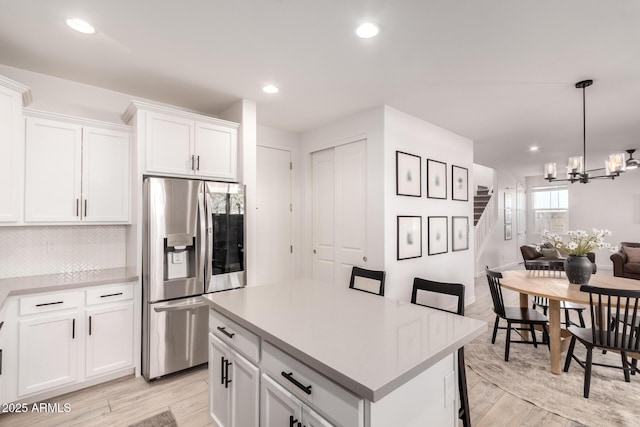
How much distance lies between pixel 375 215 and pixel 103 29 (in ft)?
9.24

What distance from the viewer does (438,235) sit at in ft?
13.8

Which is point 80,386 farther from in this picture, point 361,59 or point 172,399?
point 361,59

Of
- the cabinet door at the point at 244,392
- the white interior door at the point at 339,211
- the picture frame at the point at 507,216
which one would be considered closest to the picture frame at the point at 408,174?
the white interior door at the point at 339,211

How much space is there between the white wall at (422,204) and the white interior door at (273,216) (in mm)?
1571

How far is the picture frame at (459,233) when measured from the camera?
4.53m

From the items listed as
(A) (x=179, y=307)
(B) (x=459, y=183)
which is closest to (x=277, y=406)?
(A) (x=179, y=307)

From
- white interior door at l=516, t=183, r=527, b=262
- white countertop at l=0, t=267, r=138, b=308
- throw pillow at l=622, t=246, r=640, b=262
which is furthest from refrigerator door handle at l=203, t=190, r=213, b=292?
white interior door at l=516, t=183, r=527, b=262

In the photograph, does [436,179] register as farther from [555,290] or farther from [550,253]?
[550,253]

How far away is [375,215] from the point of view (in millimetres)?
3445

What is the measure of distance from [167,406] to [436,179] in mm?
3886

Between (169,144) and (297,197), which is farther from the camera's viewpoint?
(297,197)

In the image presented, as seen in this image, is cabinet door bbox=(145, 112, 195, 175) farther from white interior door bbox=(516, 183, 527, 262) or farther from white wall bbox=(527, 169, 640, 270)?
white wall bbox=(527, 169, 640, 270)

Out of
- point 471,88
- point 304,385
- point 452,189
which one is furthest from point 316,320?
point 452,189

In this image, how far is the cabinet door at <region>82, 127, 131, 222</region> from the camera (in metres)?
2.67
